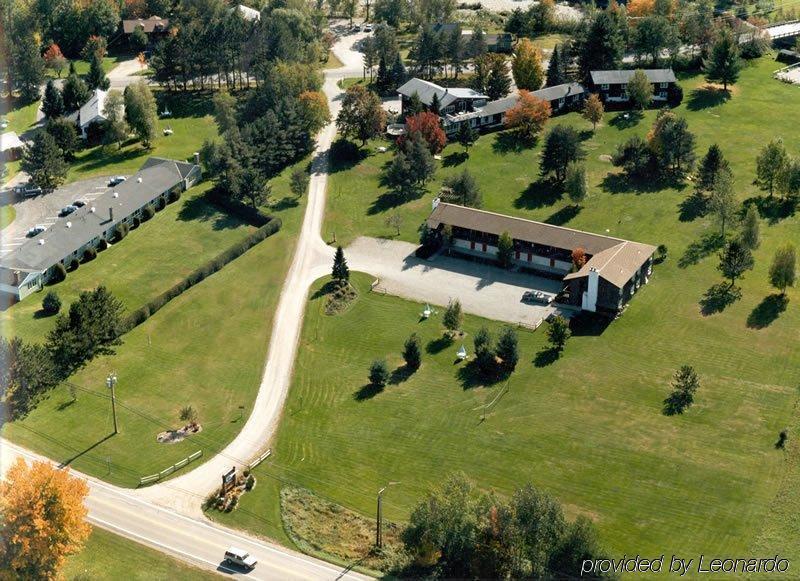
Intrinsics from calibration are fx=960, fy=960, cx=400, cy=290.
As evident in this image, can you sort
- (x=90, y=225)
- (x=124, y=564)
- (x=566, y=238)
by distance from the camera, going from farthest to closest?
(x=90, y=225), (x=566, y=238), (x=124, y=564)

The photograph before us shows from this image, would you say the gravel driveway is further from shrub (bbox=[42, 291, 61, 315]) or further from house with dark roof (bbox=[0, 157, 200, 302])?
shrub (bbox=[42, 291, 61, 315])

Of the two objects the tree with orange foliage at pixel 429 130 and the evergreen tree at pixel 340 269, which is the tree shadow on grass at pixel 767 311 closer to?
the evergreen tree at pixel 340 269

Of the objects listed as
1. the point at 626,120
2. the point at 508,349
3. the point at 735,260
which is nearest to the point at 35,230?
the point at 508,349

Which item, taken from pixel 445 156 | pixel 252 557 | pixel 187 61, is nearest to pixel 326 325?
pixel 252 557

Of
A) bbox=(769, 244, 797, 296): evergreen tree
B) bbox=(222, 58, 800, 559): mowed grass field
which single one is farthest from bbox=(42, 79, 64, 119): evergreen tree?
bbox=(769, 244, 797, 296): evergreen tree

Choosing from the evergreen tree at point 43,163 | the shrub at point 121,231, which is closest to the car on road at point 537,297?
the shrub at point 121,231

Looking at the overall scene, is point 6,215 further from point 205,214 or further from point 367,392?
point 367,392
